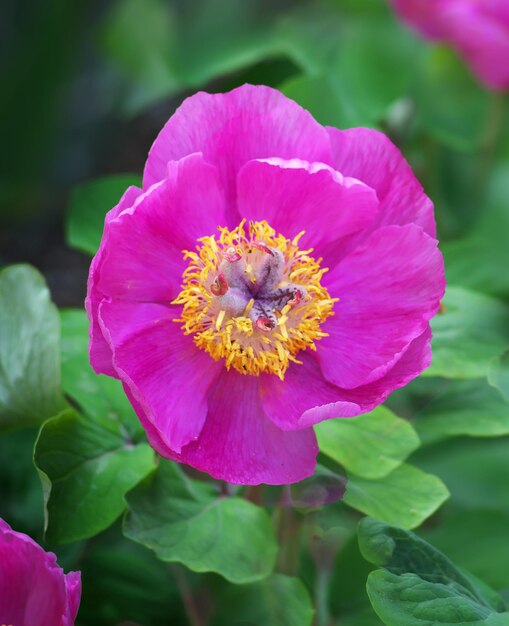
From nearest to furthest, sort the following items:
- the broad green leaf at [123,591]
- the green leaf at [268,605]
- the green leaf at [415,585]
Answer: the green leaf at [415,585] → the green leaf at [268,605] → the broad green leaf at [123,591]

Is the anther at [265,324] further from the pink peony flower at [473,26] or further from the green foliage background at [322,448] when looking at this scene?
the pink peony flower at [473,26]

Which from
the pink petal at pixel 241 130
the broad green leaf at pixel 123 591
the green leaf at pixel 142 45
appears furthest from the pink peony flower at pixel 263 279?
the green leaf at pixel 142 45

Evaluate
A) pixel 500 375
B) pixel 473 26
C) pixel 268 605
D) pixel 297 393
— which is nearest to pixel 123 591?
pixel 268 605

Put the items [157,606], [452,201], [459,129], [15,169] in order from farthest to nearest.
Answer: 1. [15,169]
2. [452,201]
3. [459,129]
4. [157,606]

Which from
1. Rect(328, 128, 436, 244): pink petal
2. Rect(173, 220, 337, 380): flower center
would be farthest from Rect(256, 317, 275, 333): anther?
Rect(328, 128, 436, 244): pink petal

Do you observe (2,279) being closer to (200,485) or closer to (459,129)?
(200,485)

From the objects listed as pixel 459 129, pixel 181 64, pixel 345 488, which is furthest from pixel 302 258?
pixel 181 64
